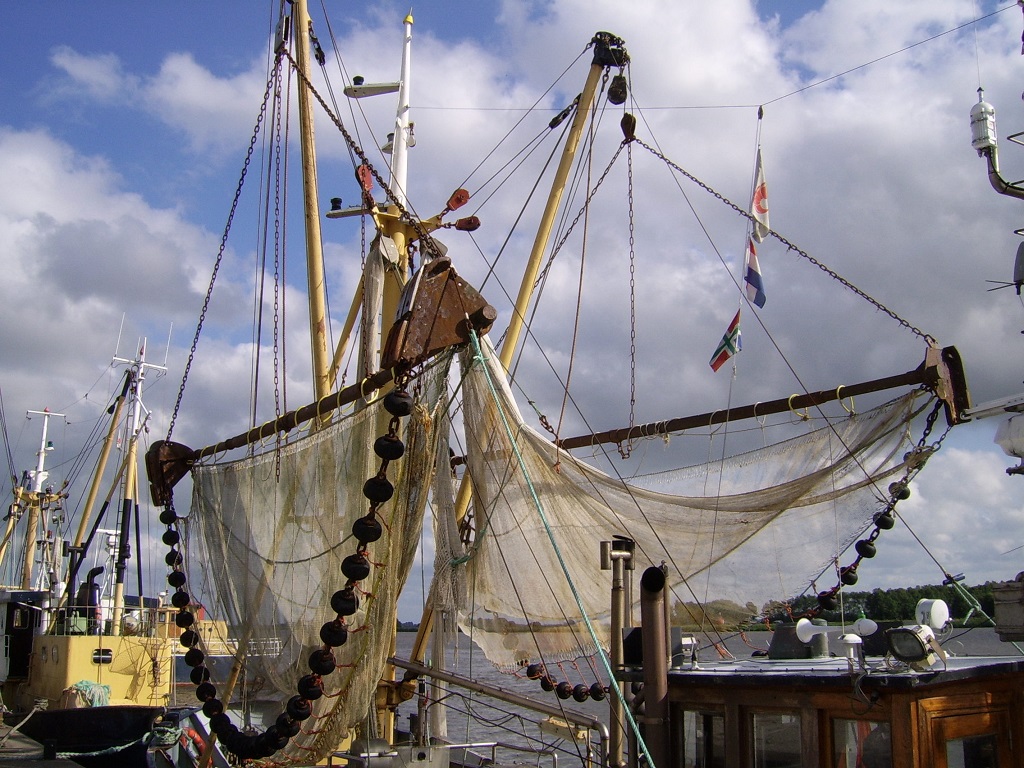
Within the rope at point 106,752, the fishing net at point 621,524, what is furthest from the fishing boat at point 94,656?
the fishing net at point 621,524

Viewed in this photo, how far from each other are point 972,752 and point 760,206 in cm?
830

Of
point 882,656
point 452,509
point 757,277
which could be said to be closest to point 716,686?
point 882,656

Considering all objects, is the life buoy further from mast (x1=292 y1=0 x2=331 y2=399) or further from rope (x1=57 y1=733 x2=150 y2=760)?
mast (x1=292 y1=0 x2=331 y2=399)

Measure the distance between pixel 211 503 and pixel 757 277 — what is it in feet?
24.7

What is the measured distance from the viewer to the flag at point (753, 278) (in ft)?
42.5

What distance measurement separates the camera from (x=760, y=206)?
13.4m

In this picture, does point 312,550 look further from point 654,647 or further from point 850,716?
point 850,716

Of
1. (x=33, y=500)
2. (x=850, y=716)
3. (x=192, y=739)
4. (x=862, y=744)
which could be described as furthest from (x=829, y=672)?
(x=33, y=500)

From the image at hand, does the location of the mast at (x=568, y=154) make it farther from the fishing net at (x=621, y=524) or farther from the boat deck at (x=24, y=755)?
the boat deck at (x=24, y=755)

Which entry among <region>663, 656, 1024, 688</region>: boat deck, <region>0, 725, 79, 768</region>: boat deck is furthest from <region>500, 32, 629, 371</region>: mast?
<region>0, 725, 79, 768</region>: boat deck

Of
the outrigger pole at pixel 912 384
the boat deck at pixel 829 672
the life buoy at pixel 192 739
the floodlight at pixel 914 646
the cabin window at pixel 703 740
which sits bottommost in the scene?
the life buoy at pixel 192 739

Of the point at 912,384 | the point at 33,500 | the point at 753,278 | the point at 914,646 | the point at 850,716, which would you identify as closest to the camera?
the point at 914,646

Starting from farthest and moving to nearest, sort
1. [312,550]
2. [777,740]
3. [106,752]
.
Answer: [106,752] → [312,550] → [777,740]

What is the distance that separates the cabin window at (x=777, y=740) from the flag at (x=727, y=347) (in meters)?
6.99
